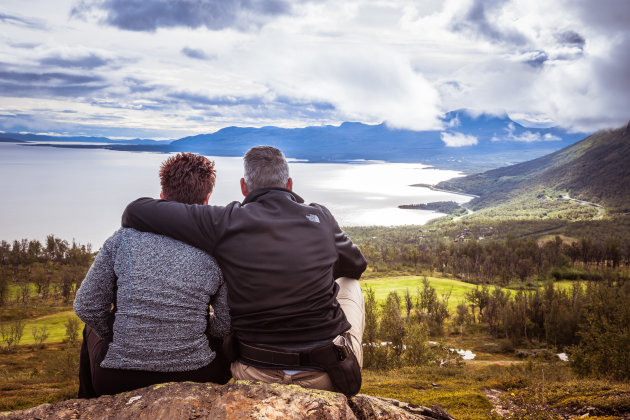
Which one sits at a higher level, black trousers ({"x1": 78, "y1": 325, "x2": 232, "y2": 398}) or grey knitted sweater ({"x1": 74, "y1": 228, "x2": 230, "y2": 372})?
grey knitted sweater ({"x1": 74, "y1": 228, "x2": 230, "y2": 372})

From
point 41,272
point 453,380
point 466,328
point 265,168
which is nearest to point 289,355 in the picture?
point 265,168

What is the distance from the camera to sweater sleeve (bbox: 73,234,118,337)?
3078mm

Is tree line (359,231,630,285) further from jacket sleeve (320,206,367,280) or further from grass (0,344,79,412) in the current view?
jacket sleeve (320,206,367,280)

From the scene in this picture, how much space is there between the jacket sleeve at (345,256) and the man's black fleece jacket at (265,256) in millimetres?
300

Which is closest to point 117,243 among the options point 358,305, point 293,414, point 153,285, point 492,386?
point 153,285

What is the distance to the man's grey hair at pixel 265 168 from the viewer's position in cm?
351

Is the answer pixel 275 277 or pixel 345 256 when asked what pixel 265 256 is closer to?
pixel 275 277

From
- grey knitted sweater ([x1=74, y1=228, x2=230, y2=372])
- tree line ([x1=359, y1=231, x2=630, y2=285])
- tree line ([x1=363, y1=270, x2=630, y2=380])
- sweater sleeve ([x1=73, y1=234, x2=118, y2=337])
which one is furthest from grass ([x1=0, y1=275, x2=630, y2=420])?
tree line ([x1=359, y1=231, x2=630, y2=285])

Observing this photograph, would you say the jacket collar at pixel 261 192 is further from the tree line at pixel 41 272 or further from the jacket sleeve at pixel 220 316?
the tree line at pixel 41 272

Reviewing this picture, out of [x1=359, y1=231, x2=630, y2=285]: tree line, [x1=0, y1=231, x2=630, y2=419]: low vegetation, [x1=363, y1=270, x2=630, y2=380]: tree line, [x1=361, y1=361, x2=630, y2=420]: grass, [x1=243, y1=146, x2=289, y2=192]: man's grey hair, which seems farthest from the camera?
[x1=359, y1=231, x2=630, y2=285]: tree line

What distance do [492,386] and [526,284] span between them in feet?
267

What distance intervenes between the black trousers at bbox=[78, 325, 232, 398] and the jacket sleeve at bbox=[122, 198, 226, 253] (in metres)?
0.98

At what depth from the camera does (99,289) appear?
315 cm

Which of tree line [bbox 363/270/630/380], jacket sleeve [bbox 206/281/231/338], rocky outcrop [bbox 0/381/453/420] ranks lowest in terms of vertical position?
tree line [bbox 363/270/630/380]
